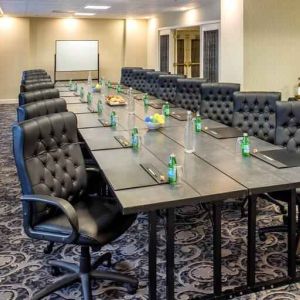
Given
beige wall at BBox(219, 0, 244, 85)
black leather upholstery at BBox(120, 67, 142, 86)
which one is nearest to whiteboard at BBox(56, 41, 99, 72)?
black leather upholstery at BBox(120, 67, 142, 86)

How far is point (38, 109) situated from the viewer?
3.42 m

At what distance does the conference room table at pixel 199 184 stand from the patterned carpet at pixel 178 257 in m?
0.17

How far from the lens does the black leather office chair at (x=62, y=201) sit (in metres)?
2.34

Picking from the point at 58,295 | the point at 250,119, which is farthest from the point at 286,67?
the point at 58,295

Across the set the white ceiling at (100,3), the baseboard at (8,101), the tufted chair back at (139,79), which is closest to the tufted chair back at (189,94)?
the tufted chair back at (139,79)

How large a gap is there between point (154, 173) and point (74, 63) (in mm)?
11554

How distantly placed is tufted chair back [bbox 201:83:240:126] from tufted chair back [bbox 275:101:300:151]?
1.70m

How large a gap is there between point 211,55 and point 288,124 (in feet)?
20.3

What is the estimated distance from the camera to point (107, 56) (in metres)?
13.9

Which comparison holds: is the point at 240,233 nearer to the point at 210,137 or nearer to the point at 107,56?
the point at 210,137

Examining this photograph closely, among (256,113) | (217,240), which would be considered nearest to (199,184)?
(217,240)

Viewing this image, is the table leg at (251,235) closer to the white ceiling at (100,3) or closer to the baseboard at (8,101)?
the white ceiling at (100,3)

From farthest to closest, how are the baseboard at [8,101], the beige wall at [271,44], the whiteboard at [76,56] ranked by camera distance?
the whiteboard at [76,56], the baseboard at [8,101], the beige wall at [271,44]

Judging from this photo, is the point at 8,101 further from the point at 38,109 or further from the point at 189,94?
the point at 38,109
